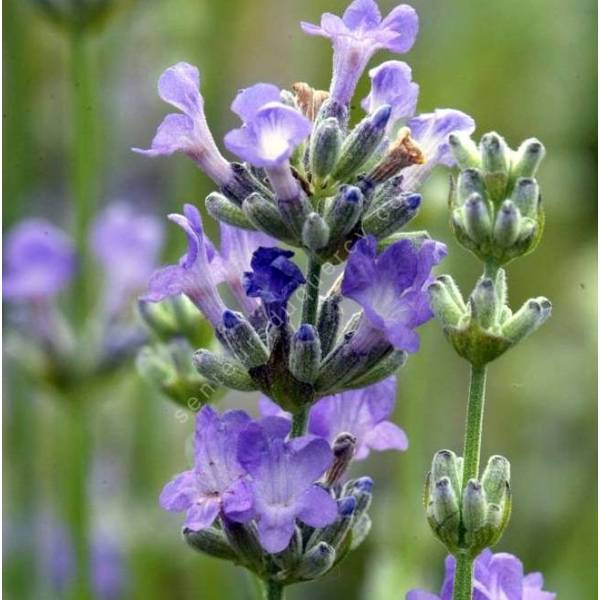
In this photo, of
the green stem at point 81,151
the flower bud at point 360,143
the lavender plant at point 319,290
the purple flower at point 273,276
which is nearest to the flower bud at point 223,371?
the lavender plant at point 319,290

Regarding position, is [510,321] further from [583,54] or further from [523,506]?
[583,54]

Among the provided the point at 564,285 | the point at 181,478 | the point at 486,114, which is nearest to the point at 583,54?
the point at 486,114

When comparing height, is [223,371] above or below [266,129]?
below

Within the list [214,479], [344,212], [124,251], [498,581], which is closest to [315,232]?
[344,212]

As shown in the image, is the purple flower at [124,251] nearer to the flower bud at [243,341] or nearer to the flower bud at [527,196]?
the flower bud at [243,341]

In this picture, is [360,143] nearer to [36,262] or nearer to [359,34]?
[359,34]

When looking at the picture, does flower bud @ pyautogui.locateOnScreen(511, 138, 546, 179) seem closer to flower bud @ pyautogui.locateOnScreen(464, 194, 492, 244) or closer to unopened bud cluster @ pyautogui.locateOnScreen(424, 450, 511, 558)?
flower bud @ pyautogui.locateOnScreen(464, 194, 492, 244)
